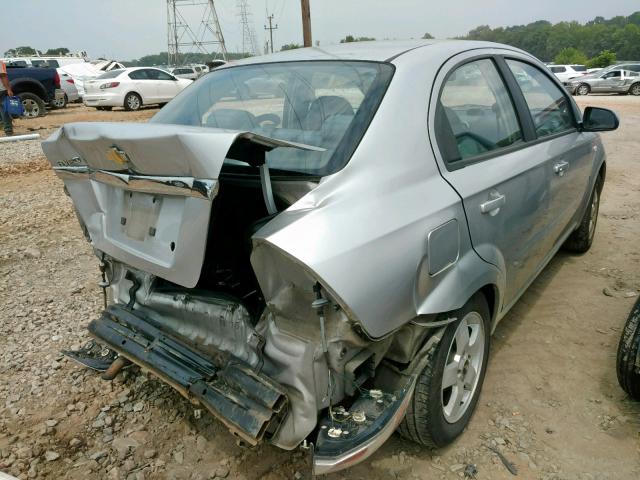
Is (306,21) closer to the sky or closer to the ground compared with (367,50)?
closer to the sky

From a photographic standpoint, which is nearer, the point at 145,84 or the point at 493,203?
the point at 493,203

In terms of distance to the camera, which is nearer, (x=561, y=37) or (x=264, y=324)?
(x=264, y=324)

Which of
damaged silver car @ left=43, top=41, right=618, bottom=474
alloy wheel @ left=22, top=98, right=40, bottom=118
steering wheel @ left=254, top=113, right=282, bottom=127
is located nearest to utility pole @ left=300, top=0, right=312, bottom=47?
alloy wheel @ left=22, top=98, right=40, bottom=118

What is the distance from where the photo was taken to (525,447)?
2312 mm

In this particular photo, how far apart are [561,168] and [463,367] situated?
5.01 ft

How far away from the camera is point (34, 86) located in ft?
51.4

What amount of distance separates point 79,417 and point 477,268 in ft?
6.95

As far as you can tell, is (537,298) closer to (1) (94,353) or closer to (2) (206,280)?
(2) (206,280)

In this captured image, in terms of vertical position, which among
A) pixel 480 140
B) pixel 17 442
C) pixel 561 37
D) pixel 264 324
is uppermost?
pixel 561 37

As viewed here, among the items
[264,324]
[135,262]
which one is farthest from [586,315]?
[135,262]

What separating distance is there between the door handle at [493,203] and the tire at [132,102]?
17516 millimetres

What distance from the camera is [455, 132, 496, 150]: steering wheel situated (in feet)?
7.64

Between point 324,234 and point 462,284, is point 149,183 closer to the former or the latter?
point 324,234

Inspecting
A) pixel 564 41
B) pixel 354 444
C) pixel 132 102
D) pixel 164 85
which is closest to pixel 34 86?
pixel 132 102
